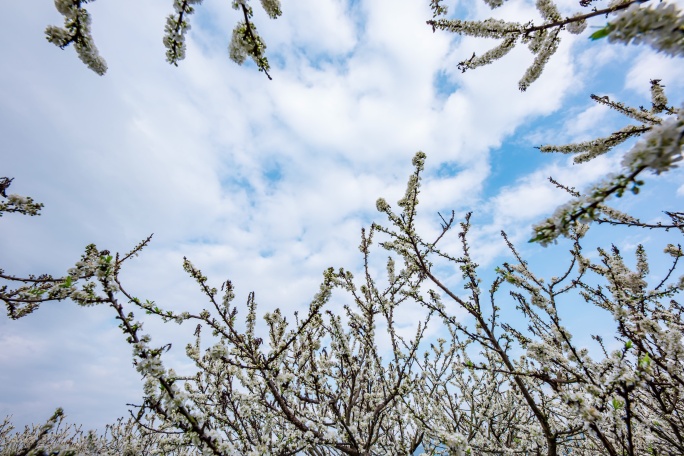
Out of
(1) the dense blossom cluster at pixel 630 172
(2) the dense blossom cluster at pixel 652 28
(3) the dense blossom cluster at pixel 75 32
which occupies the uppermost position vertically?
(3) the dense blossom cluster at pixel 75 32

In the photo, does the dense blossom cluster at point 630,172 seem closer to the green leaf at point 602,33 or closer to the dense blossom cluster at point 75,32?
the green leaf at point 602,33

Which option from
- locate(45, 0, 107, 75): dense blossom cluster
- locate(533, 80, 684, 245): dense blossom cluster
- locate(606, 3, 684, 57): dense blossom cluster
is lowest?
locate(533, 80, 684, 245): dense blossom cluster

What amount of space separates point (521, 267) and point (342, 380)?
4.23 meters

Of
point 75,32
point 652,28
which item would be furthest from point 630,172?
point 75,32

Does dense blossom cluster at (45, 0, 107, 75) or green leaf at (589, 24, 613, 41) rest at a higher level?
dense blossom cluster at (45, 0, 107, 75)

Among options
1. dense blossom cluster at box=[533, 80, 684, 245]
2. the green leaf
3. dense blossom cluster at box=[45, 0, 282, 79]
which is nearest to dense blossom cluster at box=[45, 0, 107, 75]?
dense blossom cluster at box=[45, 0, 282, 79]

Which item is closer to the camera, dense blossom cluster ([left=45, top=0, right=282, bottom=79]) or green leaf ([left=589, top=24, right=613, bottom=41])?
green leaf ([left=589, top=24, right=613, bottom=41])

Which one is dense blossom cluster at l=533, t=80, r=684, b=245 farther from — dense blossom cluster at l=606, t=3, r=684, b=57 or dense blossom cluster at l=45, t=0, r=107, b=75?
dense blossom cluster at l=45, t=0, r=107, b=75

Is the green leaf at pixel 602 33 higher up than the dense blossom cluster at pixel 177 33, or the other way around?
the dense blossom cluster at pixel 177 33

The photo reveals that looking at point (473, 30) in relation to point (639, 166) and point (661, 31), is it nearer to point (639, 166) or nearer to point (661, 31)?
point (661, 31)

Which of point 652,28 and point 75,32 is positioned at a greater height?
point 75,32

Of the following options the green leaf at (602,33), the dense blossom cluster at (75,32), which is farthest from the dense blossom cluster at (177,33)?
the green leaf at (602,33)

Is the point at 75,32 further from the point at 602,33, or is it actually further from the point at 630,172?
the point at 630,172

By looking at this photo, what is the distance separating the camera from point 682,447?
3652mm
